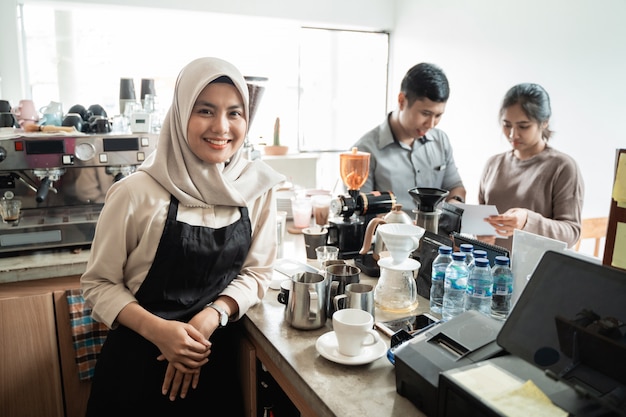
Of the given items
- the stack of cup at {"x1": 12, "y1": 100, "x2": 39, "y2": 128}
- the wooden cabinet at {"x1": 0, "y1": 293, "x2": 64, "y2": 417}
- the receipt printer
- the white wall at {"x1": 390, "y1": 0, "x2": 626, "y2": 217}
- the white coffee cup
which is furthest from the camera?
the white wall at {"x1": 390, "y1": 0, "x2": 626, "y2": 217}

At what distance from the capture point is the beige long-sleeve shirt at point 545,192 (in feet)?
6.70

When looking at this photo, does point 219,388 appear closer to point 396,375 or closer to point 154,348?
point 154,348

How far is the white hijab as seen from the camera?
128 cm

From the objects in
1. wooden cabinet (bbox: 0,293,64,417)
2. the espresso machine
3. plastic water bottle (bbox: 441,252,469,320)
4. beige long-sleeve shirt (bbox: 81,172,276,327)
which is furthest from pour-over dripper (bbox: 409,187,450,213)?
wooden cabinet (bbox: 0,293,64,417)

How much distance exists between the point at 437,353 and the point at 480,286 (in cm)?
34

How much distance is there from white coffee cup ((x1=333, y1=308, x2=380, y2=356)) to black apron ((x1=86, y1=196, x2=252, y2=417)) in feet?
1.34

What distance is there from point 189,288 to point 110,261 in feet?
0.72

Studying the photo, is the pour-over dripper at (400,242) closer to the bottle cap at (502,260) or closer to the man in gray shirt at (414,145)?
the bottle cap at (502,260)

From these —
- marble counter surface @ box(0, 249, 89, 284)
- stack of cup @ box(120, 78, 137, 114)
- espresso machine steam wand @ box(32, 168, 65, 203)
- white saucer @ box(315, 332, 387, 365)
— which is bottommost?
marble counter surface @ box(0, 249, 89, 284)

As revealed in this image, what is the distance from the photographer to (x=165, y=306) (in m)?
1.29

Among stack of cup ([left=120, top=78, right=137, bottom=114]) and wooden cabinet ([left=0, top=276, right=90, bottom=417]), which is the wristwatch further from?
stack of cup ([left=120, top=78, right=137, bottom=114])

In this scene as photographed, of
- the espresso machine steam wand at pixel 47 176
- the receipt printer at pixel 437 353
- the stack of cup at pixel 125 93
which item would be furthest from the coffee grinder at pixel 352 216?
the stack of cup at pixel 125 93

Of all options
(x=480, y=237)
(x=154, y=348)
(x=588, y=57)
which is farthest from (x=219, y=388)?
(x=588, y=57)

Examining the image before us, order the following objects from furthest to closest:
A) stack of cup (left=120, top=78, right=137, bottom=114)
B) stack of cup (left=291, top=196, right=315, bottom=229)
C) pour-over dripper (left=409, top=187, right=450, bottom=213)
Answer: stack of cup (left=120, top=78, right=137, bottom=114) → stack of cup (left=291, top=196, right=315, bottom=229) → pour-over dripper (left=409, top=187, right=450, bottom=213)
